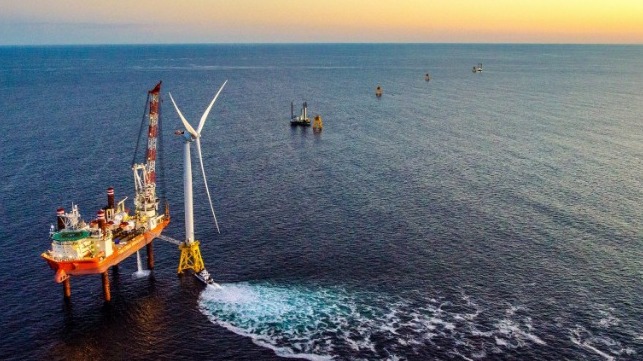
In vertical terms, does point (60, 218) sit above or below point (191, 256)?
above

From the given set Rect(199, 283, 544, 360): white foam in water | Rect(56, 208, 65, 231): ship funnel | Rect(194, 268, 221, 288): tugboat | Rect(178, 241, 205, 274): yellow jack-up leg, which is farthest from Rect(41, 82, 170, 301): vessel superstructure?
Rect(199, 283, 544, 360): white foam in water

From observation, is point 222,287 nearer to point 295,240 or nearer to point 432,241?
point 295,240

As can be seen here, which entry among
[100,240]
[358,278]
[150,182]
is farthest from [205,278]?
[358,278]

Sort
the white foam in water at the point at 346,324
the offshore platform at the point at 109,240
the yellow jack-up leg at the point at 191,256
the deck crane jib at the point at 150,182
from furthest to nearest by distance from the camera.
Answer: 1. the deck crane jib at the point at 150,182
2. the yellow jack-up leg at the point at 191,256
3. the offshore platform at the point at 109,240
4. the white foam in water at the point at 346,324

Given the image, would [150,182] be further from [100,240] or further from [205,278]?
[205,278]

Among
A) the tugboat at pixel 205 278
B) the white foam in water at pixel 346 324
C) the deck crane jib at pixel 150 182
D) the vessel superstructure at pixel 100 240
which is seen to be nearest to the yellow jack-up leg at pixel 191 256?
the tugboat at pixel 205 278

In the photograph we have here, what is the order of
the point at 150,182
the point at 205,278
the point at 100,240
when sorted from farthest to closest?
the point at 150,182
the point at 205,278
the point at 100,240

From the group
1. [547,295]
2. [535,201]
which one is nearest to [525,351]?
[547,295]

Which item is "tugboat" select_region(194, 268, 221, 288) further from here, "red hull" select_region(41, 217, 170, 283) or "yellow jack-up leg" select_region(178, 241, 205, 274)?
"red hull" select_region(41, 217, 170, 283)

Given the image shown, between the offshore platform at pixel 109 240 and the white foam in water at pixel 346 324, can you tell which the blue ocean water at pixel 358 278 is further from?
the offshore platform at pixel 109 240
